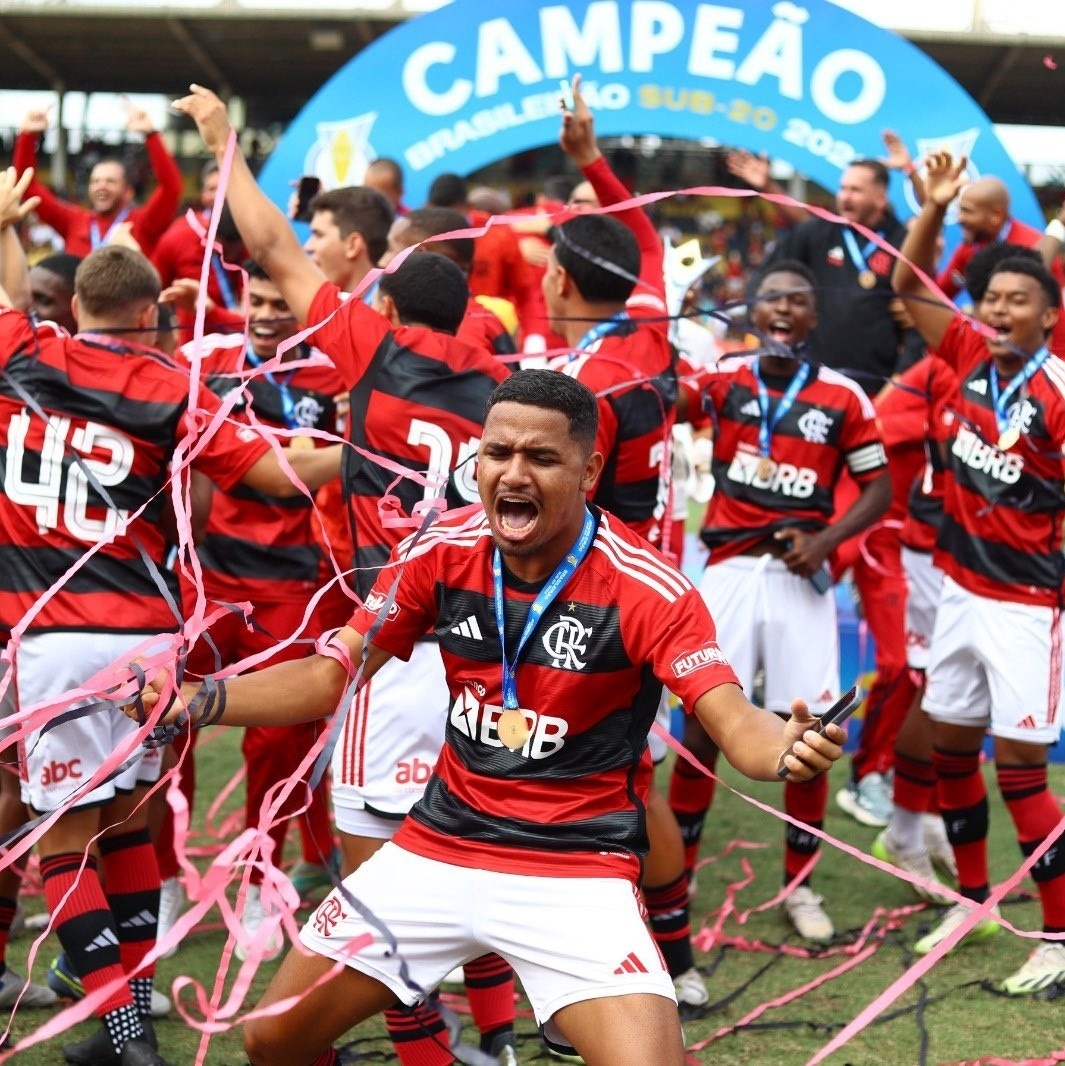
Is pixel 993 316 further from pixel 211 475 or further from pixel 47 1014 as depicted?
pixel 47 1014

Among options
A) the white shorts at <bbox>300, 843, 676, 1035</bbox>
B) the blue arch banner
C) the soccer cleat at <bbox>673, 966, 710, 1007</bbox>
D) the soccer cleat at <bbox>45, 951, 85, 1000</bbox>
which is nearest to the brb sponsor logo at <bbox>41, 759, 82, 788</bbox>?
the soccer cleat at <bbox>45, 951, 85, 1000</bbox>

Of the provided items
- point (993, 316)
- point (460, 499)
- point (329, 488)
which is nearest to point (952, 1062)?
point (460, 499)

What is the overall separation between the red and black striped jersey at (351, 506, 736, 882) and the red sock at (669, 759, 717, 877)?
2.17 meters

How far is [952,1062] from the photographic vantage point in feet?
15.0

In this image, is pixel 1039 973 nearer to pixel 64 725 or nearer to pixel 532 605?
pixel 532 605

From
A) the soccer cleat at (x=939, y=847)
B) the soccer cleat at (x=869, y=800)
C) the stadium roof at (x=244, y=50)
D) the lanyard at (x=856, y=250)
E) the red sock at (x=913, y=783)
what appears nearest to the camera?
the red sock at (x=913, y=783)

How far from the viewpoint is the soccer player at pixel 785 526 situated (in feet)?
19.4

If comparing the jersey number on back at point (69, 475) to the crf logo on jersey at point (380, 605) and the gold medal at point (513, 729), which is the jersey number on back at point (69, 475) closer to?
the crf logo on jersey at point (380, 605)

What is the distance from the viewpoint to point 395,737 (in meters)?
4.41

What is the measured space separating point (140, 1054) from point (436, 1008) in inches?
31.6

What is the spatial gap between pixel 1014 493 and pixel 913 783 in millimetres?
1467

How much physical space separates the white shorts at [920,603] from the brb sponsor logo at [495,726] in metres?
3.77

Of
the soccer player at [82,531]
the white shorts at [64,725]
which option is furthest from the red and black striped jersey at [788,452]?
the white shorts at [64,725]

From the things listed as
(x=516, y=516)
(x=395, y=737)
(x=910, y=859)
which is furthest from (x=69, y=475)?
(x=910, y=859)
